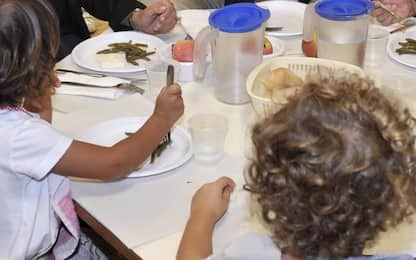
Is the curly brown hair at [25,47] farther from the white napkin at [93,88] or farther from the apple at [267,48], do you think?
the apple at [267,48]

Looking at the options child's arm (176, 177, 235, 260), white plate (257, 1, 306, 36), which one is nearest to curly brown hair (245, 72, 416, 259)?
child's arm (176, 177, 235, 260)

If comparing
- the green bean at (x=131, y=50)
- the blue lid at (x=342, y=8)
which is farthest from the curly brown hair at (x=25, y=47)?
the blue lid at (x=342, y=8)

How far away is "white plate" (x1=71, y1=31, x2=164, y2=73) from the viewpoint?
69.4 inches

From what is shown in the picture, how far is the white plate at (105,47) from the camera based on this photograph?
176cm

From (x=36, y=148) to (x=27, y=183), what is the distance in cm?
11

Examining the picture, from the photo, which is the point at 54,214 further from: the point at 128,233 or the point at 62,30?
the point at 62,30

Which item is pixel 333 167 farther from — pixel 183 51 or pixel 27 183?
pixel 183 51

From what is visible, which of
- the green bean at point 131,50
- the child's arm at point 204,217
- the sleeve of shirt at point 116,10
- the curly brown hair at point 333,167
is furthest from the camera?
the sleeve of shirt at point 116,10

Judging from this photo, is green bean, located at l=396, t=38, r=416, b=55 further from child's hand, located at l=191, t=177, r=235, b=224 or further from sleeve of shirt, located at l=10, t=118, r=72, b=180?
sleeve of shirt, located at l=10, t=118, r=72, b=180

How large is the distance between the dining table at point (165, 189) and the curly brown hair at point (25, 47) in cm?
21

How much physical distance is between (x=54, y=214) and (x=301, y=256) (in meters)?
0.57

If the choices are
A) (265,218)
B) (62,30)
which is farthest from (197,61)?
(62,30)

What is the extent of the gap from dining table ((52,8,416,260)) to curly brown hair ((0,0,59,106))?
209mm

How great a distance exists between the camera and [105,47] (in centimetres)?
190
